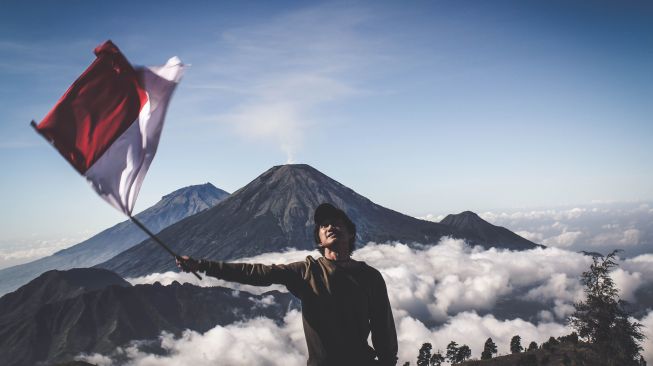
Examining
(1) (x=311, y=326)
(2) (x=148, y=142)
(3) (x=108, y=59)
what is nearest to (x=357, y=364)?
(1) (x=311, y=326)

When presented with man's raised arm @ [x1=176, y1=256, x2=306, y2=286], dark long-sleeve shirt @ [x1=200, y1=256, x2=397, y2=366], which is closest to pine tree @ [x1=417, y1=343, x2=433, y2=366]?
dark long-sleeve shirt @ [x1=200, y1=256, x2=397, y2=366]

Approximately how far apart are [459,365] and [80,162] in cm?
11321

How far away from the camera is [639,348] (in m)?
46.2

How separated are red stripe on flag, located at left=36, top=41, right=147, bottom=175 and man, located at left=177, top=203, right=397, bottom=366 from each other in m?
2.36

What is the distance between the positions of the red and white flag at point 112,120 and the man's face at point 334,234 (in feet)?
7.54

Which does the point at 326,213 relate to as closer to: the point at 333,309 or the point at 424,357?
the point at 333,309

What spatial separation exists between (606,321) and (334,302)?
52.3 metres

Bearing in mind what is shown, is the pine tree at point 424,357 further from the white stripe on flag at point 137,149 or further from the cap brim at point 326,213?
the cap brim at point 326,213

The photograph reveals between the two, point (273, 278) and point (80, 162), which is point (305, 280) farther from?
point (80, 162)

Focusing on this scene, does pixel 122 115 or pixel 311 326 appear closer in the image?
pixel 311 326

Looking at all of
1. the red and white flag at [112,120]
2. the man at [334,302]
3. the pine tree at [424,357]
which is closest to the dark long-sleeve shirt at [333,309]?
the man at [334,302]

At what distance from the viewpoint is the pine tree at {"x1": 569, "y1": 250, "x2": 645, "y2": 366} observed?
4571 centimetres

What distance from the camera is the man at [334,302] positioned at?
397 centimetres

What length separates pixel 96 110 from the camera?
5.67 m
